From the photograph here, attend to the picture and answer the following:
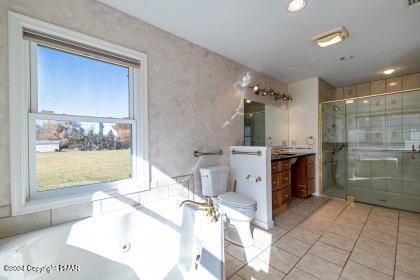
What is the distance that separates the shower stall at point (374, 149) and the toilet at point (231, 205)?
2412mm

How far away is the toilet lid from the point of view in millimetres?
1932

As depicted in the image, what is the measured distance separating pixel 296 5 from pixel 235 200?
6.41 feet

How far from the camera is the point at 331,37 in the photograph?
6.77 feet

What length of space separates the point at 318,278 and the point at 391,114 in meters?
3.48

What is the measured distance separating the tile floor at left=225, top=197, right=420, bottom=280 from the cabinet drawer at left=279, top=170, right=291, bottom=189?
431 mm

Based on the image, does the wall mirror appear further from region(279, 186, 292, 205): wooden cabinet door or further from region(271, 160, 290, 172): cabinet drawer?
region(279, 186, 292, 205): wooden cabinet door

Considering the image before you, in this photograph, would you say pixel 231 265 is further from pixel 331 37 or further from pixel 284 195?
pixel 331 37

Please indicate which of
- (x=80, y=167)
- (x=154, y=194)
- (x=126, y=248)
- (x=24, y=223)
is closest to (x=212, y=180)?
(x=154, y=194)

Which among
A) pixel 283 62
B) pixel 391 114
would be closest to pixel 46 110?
pixel 283 62

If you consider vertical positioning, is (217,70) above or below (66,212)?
above

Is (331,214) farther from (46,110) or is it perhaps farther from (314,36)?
(46,110)

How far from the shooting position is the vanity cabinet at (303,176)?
3293 millimetres

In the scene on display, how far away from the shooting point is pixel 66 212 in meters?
1.39

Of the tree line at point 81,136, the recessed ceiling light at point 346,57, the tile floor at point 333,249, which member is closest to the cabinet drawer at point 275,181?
the tile floor at point 333,249
